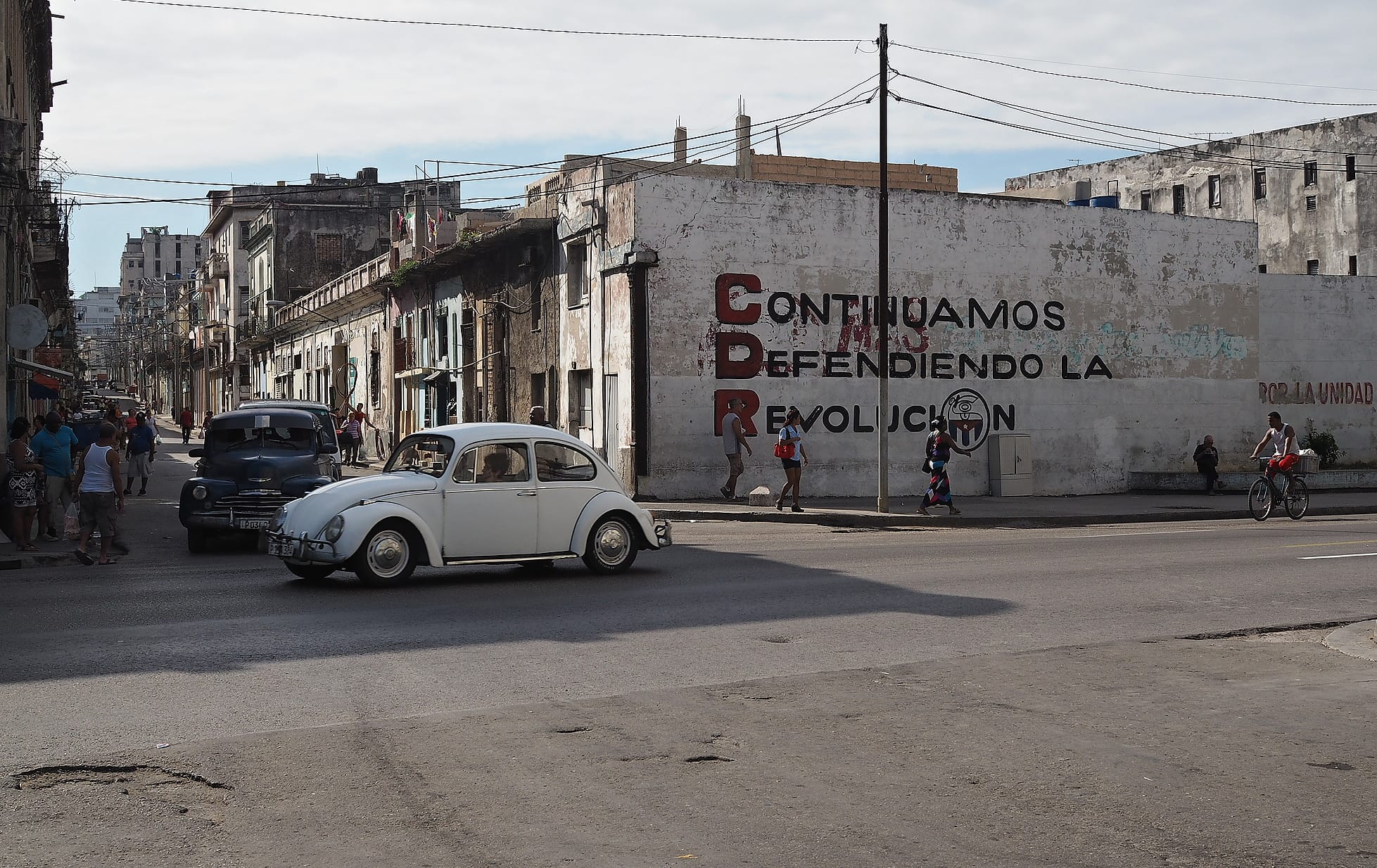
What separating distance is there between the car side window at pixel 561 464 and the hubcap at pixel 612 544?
59cm

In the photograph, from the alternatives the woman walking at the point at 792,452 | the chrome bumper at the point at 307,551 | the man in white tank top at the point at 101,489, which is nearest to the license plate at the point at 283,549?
the chrome bumper at the point at 307,551

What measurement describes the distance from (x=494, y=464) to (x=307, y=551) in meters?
2.03

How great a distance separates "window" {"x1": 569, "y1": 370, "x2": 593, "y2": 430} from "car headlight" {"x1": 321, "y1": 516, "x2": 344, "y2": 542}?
57.1 ft

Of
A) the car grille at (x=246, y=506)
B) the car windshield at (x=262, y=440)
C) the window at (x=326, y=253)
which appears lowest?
the car grille at (x=246, y=506)

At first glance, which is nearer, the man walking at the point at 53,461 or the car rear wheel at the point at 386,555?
the car rear wheel at the point at 386,555

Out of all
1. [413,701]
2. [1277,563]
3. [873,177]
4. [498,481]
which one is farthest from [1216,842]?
[873,177]

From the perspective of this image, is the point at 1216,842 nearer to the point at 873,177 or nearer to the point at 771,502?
the point at 771,502

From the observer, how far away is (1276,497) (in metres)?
23.5

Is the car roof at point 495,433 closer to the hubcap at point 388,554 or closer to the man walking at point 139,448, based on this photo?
the hubcap at point 388,554

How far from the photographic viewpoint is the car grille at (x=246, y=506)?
1778cm

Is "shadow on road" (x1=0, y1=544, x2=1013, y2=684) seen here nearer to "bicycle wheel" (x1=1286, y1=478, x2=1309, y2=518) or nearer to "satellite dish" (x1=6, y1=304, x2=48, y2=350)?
"satellite dish" (x1=6, y1=304, x2=48, y2=350)

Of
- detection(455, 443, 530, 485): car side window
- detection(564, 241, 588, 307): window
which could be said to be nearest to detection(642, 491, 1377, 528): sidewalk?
detection(564, 241, 588, 307): window

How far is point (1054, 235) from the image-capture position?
31.5 metres

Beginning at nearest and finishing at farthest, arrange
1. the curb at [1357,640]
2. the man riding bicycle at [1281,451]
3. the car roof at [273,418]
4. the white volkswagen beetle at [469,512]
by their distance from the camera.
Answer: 1. the curb at [1357,640]
2. the white volkswagen beetle at [469,512]
3. the car roof at [273,418]
4. the man riding bicycle at [1281,451]
